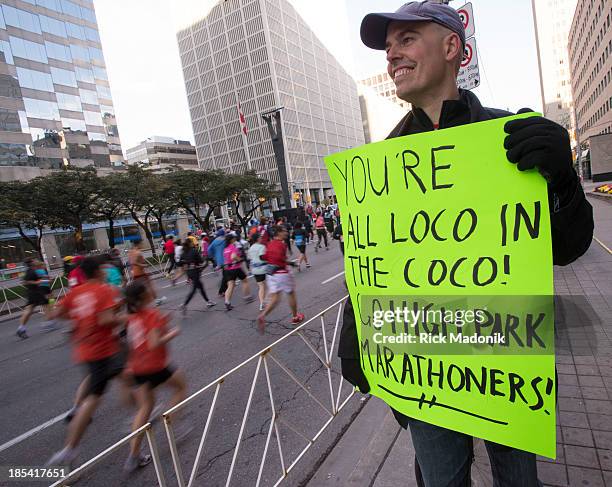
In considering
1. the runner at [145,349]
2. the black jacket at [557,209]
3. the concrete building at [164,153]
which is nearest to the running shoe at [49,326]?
the runner at [145,349]

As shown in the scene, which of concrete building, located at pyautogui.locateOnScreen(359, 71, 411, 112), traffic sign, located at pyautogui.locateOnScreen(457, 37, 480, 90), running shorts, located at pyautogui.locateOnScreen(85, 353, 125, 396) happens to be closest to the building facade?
running shorts, located at pyautogui.locateOnScreen(85, 353, 125, 396)

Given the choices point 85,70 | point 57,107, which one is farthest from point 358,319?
point 85,70

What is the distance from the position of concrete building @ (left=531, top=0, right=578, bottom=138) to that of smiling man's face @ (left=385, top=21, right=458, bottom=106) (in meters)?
120

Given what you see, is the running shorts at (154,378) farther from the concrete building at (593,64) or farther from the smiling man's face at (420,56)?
the concrete building at (593,64)

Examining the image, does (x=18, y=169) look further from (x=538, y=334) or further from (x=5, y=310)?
(x=538, y=334)

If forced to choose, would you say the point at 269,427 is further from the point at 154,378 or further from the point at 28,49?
the point at 28,49

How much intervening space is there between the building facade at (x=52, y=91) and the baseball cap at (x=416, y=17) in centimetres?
4840

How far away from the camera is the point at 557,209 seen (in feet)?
3.80

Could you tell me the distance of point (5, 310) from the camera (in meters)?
13.7

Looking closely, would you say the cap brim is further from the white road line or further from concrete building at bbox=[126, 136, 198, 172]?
concrete building at bbox=[126, 136, 198, 172]

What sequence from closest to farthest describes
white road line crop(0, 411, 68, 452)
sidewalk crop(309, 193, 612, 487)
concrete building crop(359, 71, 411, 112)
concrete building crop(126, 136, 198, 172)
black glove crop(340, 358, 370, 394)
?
black glove crop(340, 358, 370, 394)
sidewalk crop(309, 193, 612, 487)
white road line crop(0, 411, 68, 452)
concrete building crop(126, 136, 198, 172)
concrete building crop(359, 71, 411, 112)

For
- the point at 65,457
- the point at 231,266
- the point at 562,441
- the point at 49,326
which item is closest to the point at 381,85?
the point at 231,266

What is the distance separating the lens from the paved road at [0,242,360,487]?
3234mm

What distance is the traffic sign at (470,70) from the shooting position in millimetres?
5832
